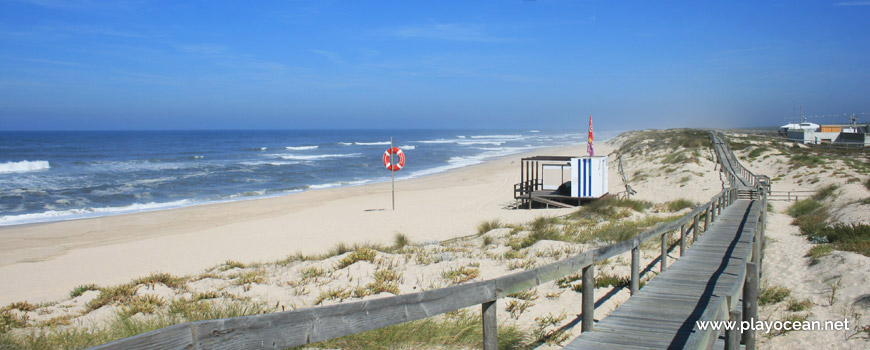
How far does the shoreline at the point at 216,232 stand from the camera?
11.1 metres

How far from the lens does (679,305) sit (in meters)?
4.97

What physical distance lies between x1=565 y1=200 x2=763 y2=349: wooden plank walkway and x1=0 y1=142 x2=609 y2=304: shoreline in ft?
23.5

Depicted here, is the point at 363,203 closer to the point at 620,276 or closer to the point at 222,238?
the point at 222,238

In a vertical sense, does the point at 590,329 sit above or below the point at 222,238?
above

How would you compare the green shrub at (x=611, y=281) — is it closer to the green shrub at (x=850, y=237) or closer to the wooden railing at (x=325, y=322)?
the wooden railing at (x=325, y=322)

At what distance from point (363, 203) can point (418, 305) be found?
1921 cm

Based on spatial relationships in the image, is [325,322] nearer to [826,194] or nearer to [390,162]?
[390,162]

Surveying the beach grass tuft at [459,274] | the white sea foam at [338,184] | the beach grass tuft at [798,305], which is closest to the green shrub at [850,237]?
the beach grass tuft at [798,305]

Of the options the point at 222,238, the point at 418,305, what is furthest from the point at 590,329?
the point at 222,238

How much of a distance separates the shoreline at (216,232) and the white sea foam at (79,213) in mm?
1179

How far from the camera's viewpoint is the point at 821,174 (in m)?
22.6

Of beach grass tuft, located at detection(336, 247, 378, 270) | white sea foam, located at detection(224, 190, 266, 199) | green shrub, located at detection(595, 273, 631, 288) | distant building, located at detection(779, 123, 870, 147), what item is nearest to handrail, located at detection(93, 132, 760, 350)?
green shrub, located at detection(595, 273, 631, 288)

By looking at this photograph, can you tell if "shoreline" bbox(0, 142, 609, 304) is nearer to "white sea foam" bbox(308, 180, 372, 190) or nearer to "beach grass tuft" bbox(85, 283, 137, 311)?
"beach grass tuft" bbox(85, 283, 137, 311)

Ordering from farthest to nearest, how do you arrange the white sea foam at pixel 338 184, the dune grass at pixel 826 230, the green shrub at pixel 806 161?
the white sea foam at pixel 338 184, the green shrub at pixel 806 161, the dune grass at pixel 826 230
